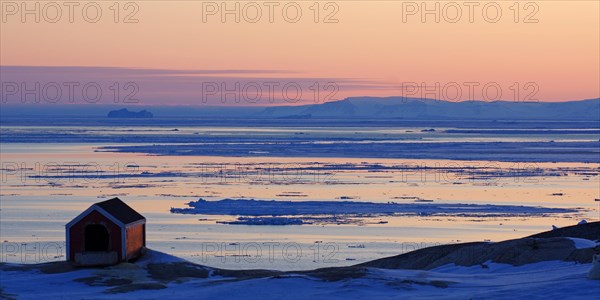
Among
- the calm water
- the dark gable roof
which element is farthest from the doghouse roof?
the calm water

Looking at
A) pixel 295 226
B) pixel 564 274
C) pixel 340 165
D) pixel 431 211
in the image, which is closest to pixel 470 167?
pixel 340 165

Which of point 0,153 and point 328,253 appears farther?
point 0,153

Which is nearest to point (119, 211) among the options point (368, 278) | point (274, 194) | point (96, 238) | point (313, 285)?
point (96, 238)

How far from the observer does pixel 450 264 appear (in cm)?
2477

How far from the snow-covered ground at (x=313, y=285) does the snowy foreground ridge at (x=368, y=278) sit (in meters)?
0.02

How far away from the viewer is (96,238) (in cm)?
2444

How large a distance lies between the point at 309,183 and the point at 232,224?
1246 cm

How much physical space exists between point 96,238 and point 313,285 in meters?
6.00

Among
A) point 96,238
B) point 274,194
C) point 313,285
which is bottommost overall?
point 313,285

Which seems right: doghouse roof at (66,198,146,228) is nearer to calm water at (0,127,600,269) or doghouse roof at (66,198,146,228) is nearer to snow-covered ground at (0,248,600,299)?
snow-covered ground at (0,248,600,299)

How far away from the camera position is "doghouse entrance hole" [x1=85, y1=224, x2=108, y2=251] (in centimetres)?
2417

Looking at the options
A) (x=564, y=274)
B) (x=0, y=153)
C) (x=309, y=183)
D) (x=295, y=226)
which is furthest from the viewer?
(x=0, y=153)

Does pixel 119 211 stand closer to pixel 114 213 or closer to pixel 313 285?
pixel 114 213

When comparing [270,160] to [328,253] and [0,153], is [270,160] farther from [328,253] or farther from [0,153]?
[328,253]
